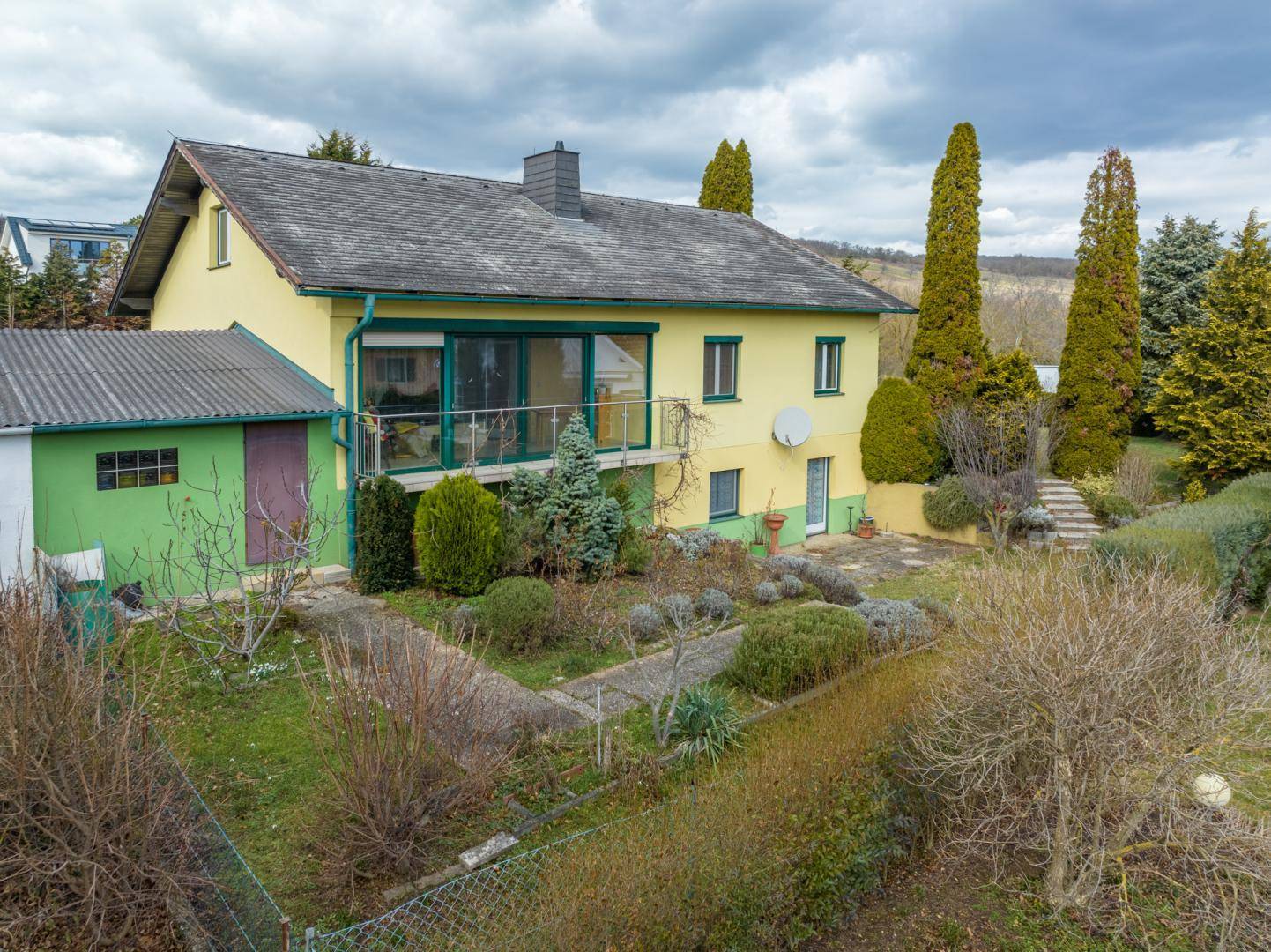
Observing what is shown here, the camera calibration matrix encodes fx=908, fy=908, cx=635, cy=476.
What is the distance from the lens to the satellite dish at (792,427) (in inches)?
761

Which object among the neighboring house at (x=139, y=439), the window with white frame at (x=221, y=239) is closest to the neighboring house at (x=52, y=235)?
the window with white frame at (x=221, y=239)

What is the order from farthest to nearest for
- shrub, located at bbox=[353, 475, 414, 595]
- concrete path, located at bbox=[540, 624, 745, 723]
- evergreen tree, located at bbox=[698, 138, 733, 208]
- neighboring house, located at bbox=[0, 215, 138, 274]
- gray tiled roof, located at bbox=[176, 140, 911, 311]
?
1. neighboring house, located at bbox=[0, 215, 138, 274]
2. evergreen tree, located at bbox=[698, 138, 733, 208]
3. gray tiled roof, located at bbox=[176, 140, 911, 311]
4. shrub, located at bbox=[353, 475, 414, 595]
5. concrete path, located at bbox=[540, 624, 745, 723]

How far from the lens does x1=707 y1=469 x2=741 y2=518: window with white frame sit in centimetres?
1872

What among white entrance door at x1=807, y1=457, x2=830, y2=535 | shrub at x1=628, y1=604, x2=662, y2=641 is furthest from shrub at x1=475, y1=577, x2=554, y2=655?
white entrance door at x1=807, y1=457, x2=830, y2=535

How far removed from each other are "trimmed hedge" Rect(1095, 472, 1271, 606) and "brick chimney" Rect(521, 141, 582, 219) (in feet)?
38.0

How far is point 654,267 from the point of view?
17.7 metres

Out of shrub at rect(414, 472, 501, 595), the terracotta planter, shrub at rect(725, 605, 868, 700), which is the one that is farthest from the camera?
the terracotta planter

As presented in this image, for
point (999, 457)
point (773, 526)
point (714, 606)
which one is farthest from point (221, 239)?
point (999, 457)

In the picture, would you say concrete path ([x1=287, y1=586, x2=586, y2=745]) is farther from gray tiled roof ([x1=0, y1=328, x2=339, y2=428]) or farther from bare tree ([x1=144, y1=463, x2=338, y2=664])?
gray tiled roof ([x1=0, y1=328, x2=339, y2=428])

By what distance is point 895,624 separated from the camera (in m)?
11.3

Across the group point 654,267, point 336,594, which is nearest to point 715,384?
point 654,267

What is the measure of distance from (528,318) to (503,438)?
6.82 ft

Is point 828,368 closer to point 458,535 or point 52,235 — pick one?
point 458,535

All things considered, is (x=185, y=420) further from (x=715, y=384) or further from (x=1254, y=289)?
(x=1254, y=289)
